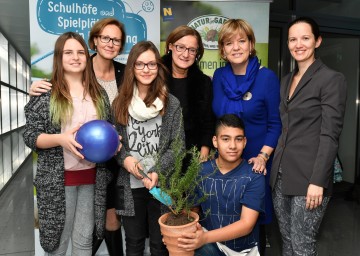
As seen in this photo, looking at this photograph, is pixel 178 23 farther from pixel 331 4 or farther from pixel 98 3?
pixel 331 4

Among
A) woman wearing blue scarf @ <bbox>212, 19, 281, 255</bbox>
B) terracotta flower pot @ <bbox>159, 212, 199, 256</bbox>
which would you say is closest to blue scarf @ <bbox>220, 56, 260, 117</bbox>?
woman wearing blue scarf @ <bbox>212, 19, 281, 255</bbox>

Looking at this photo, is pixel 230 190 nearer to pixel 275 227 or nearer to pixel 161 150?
pixel 161 150

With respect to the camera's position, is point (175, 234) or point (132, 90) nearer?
point (175, 234)

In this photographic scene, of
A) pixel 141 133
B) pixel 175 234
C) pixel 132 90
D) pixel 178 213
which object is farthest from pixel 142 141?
pixel 175 234

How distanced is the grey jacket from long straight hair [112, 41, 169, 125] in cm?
69

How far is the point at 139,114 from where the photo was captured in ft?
6.19

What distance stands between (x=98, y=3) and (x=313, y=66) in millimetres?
1959

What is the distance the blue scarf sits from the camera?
2129 mm

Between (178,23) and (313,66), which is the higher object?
(178,23)

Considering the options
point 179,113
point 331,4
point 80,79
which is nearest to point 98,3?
point 80,79

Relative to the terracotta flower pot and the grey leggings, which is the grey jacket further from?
the terracotta flower pot

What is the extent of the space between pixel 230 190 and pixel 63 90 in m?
1.02

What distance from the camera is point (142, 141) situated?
6.35 ft

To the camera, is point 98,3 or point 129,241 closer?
point 129,241
